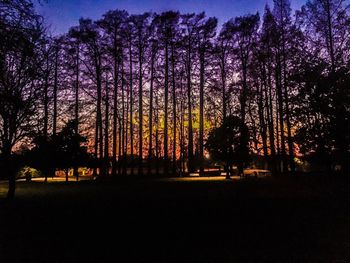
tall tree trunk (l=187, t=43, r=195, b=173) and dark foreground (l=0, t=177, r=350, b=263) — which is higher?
tall tree trunk (l=187, t=43, r=195, b=173)

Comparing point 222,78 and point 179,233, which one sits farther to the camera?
point 222,78

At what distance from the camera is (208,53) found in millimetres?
35844

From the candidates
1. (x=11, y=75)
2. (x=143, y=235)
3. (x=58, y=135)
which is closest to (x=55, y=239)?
(x=143, y=235)

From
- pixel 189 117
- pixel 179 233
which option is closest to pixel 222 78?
pixel 189 117

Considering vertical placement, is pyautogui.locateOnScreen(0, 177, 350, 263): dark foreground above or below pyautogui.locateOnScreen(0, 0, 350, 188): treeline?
below

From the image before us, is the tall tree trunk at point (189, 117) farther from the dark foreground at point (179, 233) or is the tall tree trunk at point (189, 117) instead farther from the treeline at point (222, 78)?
the dark foreground at point (179, 233)

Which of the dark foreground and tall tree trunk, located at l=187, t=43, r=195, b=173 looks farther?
tall tree trunk, located at l=187, t=43, r=195, b=173

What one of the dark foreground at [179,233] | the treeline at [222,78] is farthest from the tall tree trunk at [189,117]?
the dark foreground at [179,233]

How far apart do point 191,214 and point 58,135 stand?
20791mm

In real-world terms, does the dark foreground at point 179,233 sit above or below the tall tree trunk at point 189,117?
below

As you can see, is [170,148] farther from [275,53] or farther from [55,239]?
[55,239]

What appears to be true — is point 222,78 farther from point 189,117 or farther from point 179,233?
point 179,233

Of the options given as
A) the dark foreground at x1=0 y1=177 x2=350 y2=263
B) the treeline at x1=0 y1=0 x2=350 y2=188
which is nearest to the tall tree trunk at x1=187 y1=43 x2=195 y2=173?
the treeline at x1=0 y1=0 x2=350 y2=188

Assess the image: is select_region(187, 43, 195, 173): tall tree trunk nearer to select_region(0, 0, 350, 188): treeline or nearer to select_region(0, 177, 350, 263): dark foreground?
select_region(0, 0, 350, 188): treeline
